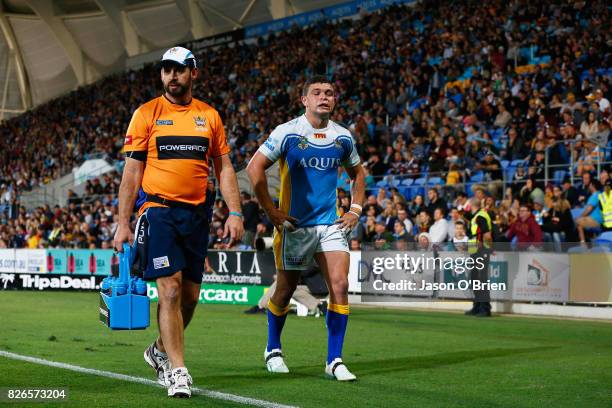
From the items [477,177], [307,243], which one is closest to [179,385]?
[307,243]

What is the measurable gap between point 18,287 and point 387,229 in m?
11.2

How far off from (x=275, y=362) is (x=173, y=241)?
1.83 meters

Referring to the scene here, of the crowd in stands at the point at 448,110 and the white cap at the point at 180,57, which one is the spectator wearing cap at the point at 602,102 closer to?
the crowd in stands at the point at 448,110

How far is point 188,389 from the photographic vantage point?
610 centimetres

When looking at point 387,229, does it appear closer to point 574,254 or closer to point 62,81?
point 574,254

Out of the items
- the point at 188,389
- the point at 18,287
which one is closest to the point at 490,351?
the point at 188,389

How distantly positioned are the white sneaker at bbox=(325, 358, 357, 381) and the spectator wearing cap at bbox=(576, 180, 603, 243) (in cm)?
968

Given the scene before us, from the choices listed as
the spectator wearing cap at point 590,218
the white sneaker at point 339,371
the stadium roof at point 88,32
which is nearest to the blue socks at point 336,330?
the white sneaker at point 339,371

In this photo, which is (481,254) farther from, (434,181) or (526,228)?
(434,181)

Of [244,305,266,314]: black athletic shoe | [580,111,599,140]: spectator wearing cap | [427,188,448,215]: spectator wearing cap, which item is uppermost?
[580,111,599,140]: spectator wearing cap

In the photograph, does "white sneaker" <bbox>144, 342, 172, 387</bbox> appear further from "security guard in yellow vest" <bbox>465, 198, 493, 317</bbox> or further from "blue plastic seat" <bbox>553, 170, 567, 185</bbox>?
"blue plastic seat" <bbox>553, 170, 567, 185</bbox>

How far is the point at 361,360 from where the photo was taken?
28.8ft

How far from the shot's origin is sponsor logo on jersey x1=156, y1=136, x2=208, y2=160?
21.2 ft

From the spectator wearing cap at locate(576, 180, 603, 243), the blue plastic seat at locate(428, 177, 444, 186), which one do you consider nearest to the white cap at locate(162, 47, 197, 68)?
the spectator wearing cap at locate(576, 180, 603, 243)
